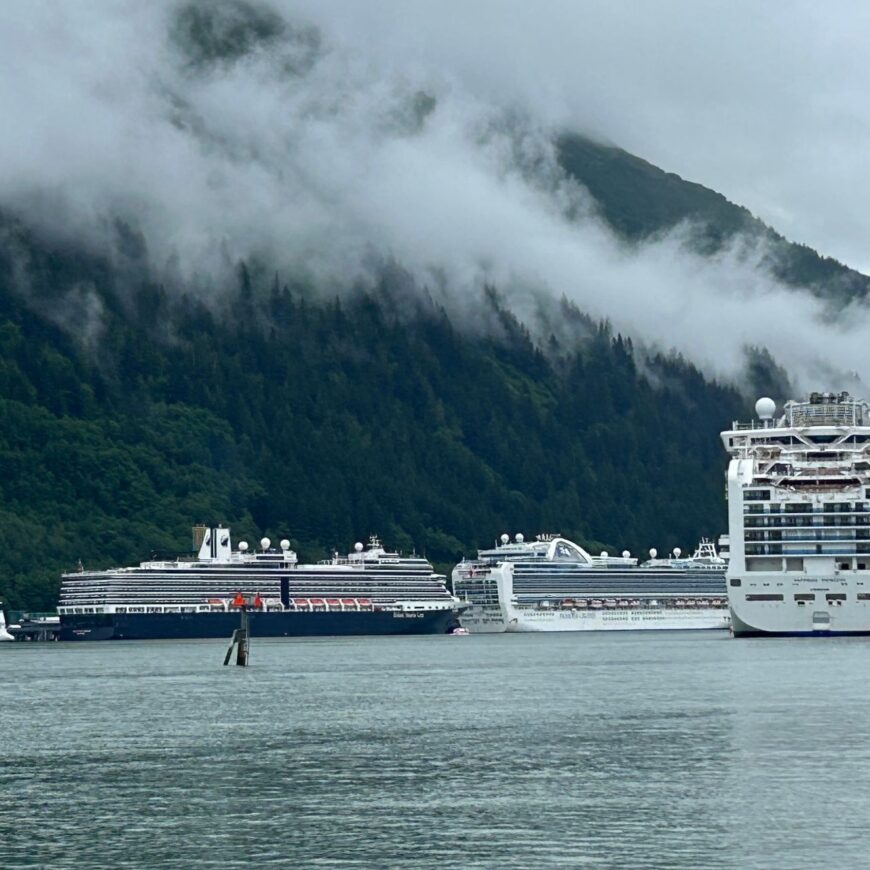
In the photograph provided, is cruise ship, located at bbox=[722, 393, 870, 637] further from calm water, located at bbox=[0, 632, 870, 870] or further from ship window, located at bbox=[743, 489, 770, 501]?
calm water, located at bbox=[0, 632, 870, 870]

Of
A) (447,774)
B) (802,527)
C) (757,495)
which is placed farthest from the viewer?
(757,495)

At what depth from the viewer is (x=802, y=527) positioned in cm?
17250

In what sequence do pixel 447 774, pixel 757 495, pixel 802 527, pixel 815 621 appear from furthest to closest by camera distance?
pixel 757 495 < pixel 802 527 < pixel 815 621 < pixel 447 774

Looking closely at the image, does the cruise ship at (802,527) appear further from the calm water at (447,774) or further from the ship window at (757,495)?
the calm water at (447,774)

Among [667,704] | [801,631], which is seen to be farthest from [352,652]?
[667,704]

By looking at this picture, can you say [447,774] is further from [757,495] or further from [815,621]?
Result: [757,495]

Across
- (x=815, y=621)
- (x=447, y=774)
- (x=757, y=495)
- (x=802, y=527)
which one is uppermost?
(x=757, y=495)

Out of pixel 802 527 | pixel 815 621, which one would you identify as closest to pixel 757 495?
pixel 802 527

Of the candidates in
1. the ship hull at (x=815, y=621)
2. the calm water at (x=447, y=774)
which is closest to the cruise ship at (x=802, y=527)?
the ship hull at (x=815, y=621)

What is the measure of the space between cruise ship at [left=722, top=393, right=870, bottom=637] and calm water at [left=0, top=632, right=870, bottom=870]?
48.6 metres

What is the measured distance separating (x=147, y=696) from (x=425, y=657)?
68278mm

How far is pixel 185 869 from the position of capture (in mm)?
49344

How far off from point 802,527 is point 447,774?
10996cm

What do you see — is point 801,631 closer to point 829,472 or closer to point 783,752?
point 829,472
